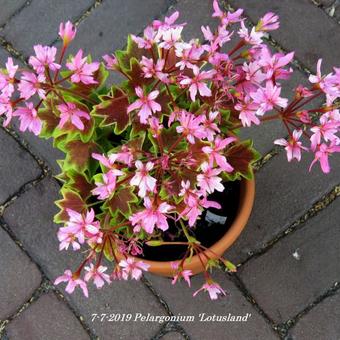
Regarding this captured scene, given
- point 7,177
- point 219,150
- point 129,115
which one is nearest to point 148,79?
point 129,115

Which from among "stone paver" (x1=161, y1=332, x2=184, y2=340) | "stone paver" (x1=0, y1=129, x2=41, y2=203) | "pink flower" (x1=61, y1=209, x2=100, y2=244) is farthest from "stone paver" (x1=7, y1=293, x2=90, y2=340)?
"pink flower" (x1=61, y1=209, x2=100, y2=244)

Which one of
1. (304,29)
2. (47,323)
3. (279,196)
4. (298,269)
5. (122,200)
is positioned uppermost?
(122,200)

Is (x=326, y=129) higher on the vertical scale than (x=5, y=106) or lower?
lower

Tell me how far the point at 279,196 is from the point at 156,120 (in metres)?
0.80

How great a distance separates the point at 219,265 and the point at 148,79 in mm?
730

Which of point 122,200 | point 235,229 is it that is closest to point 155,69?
point 122,200

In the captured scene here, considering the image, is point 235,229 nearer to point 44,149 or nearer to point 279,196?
point 279,196

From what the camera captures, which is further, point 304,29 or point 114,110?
point 304,29

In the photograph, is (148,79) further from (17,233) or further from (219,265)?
(17,233)

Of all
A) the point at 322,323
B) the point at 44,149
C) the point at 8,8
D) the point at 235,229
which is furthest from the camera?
the point at 8,8

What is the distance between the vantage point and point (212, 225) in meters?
1.29

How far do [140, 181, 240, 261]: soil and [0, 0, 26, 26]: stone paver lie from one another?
37.3 inches

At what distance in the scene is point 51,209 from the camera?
61.7 inches

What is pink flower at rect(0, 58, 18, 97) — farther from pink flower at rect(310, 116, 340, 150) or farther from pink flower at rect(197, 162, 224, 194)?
pink flower at rect(310, 116, 340, 150)
